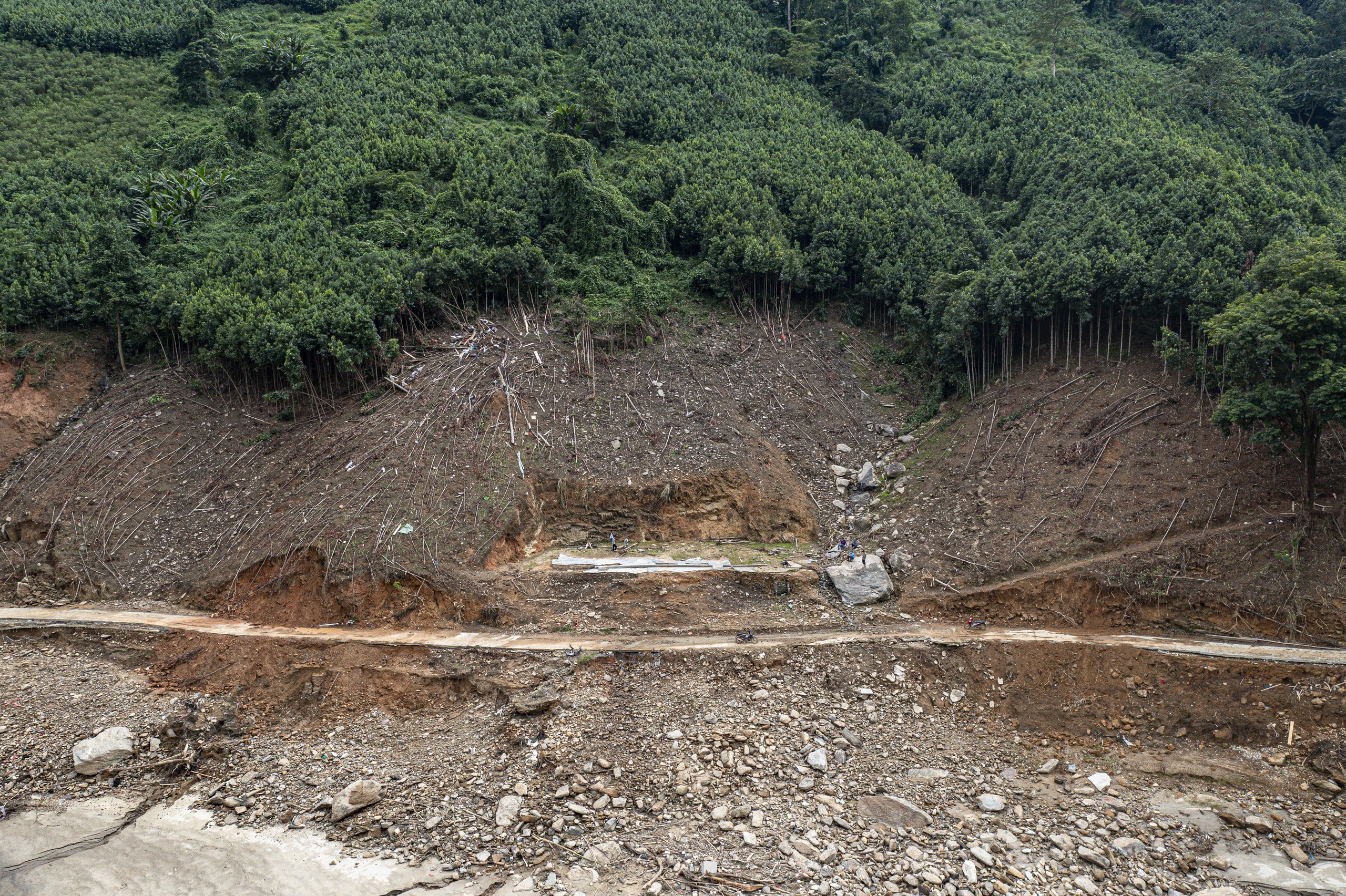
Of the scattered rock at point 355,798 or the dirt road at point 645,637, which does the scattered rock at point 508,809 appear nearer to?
the scattered rock at point 355,798

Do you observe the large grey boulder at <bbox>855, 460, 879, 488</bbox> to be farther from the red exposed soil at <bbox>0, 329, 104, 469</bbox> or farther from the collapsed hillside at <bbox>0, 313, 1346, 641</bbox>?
the red exposed soil at <bbox>0, 329, 104, 469</bbox>

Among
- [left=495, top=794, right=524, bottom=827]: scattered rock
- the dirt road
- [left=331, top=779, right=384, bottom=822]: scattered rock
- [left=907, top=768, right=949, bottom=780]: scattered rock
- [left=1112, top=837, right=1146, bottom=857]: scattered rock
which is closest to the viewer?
[left=1112, top=837, right=1146, bottom=857]: scattered rock

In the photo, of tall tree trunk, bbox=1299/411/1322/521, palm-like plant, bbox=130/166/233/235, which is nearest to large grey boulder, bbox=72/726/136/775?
palm-like plant, bbox=130/166/233/235

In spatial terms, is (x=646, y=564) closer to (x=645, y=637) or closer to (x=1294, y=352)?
(x=645, y=637)

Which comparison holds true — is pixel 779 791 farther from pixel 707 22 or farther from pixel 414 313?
pixel 707 22

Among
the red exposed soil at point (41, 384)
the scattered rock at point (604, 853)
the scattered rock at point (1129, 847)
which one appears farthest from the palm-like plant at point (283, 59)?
the scattered rock at point (1129, 847)

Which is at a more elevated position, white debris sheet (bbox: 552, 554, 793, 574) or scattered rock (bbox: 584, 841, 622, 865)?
white debris sheet (bbox: 552, 554, 793, 574)

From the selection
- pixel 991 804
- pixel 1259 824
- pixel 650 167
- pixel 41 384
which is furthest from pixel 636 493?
pixel 41 384
